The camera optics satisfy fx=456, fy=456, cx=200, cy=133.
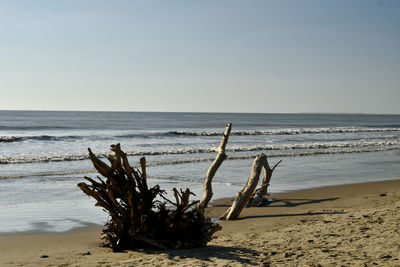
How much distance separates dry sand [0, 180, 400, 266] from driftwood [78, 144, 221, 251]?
18 centimetres

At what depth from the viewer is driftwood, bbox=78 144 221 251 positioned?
18.6ft

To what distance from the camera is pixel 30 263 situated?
5.64 metres

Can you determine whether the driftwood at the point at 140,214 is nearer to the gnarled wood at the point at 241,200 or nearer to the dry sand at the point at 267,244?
the dry sand at the point at 267,244

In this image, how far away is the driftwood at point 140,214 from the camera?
18.6 ft

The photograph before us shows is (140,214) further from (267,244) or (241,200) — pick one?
(241,200)

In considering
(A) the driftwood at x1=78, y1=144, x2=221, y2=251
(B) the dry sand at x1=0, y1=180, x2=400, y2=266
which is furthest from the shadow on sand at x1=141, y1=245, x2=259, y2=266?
(A) the driftwood at x1=78, y1=144, x2=221, y2=251

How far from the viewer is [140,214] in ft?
18.7

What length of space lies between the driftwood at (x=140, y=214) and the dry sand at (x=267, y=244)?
18cm

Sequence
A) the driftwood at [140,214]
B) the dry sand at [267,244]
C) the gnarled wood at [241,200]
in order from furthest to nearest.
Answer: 1. the gnarled wood at [241,200]
2. the driftwood at [140,214]
3. the dry sand at [267,244]

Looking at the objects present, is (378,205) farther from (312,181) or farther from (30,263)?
(30,263)

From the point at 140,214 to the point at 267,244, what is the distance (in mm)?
1747

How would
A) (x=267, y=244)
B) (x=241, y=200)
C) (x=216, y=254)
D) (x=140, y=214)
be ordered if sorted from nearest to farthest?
(x=216, y=254), (x=140, y=214), (x=267, y=244), (x=241, y=200)

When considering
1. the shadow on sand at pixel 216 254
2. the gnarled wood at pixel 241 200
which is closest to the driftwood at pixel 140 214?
the shadow on sand at pixel 216 254

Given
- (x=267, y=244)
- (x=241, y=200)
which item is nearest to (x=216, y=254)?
(x=267, y=244)
